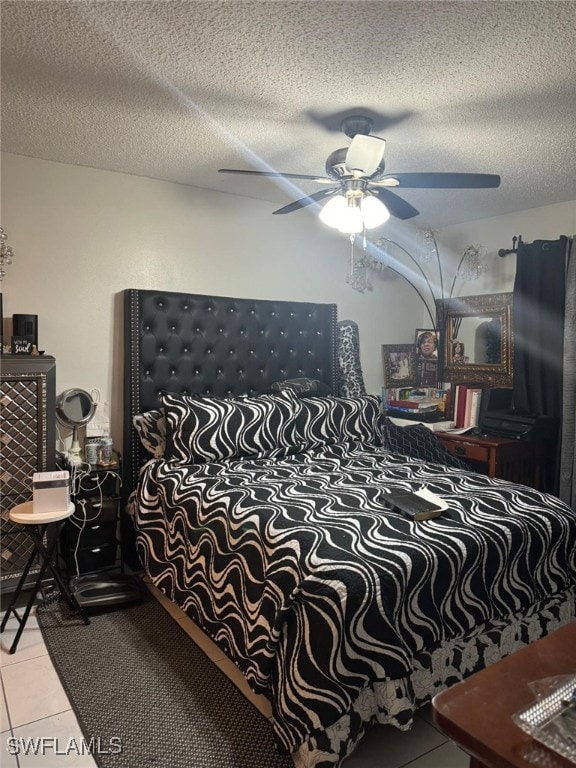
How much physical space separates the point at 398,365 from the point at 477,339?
0.69m

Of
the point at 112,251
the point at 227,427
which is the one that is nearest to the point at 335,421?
the point at 227,427

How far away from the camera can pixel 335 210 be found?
7.88 ft

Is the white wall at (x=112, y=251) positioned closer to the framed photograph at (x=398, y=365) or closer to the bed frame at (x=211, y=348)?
the bed frame at (x=211, y=348)

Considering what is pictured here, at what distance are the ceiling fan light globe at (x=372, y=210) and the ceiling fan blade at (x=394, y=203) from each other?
0.08 m

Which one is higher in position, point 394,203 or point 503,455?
point 394,203

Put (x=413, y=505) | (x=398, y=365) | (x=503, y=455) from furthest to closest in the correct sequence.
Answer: (x=398, y=365) < (x=503, y=455) < (x=413, y=505)

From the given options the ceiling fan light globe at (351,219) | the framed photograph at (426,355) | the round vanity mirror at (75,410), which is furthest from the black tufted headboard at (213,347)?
the ceiling fan light globe at (351,219)

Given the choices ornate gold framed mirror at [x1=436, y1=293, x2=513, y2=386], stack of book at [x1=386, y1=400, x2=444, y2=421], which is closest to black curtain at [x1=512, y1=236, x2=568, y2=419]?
ornate gold framed mirror at [x1=436, y1=293, x2=513, y2=386]

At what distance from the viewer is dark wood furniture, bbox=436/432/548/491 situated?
3439 mm

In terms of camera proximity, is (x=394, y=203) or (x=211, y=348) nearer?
(x=394, y=203)

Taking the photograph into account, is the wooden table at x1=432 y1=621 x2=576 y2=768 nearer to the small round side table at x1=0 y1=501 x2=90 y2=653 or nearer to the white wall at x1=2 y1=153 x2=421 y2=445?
the small round side table at x1=0 y1=501 x2=90 y2=653

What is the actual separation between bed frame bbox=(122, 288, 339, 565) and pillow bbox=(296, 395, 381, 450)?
1.64 ft

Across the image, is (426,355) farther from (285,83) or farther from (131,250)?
(285,83)

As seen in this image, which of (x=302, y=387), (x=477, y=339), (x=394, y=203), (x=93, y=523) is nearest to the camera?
(x=394, y=203)
